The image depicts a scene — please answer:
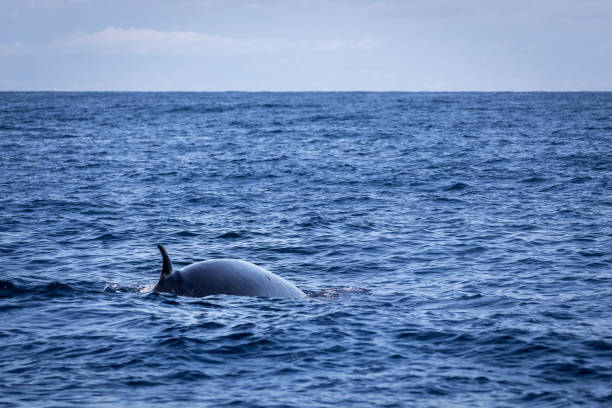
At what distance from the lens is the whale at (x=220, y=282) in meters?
17.3

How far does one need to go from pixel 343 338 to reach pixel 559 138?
59823mm

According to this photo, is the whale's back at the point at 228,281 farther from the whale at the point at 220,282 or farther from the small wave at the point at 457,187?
the small wave at the point at 457,187

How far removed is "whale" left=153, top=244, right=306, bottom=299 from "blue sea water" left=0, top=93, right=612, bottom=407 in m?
0.35

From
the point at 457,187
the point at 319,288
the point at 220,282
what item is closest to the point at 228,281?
the point at 220,282

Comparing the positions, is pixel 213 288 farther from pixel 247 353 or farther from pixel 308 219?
pixel 308 219

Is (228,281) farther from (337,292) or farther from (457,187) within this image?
(457,187)

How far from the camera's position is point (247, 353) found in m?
13.8

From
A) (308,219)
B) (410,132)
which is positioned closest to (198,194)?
(308,219)

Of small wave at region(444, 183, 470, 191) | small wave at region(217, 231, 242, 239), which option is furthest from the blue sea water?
small wave at region(444, 183, 470, 191)

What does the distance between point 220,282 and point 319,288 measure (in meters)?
2.90

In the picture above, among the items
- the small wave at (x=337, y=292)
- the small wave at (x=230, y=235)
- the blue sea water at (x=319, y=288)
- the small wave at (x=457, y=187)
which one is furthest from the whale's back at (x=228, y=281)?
the small wave at (x=457, y=187)

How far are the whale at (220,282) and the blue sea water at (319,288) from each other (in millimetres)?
349

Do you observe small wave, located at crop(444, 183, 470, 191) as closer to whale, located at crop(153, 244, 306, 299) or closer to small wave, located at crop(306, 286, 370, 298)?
small wave, located at crop(306, 286, 370, 298)

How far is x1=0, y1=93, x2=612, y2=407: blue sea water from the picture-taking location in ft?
40.6
